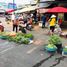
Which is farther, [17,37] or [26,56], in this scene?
[17,37]

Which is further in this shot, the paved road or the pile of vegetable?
the pile of vegetable

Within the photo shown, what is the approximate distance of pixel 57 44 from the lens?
58.7 feet

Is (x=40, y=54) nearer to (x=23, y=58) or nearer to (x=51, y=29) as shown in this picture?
(x=23, y=58)

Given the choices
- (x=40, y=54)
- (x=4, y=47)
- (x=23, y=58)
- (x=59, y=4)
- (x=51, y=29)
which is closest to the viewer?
(x=23, y=58)

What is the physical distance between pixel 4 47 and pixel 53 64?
16.4 feet

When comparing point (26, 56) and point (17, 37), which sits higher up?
point (17, 37)

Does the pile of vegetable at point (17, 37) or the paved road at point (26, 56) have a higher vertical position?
the pile of vegetable at point (17, 37)

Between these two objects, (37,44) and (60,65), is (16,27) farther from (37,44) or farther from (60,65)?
(60,65)

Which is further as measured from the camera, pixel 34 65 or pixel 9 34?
pixel 9 34

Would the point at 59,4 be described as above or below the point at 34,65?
above

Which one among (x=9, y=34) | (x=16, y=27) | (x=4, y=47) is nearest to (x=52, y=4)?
(x=16, y=27)

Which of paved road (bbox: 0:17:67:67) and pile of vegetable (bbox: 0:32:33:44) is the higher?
pile of vegetable (bbox: 0:32:33:44)

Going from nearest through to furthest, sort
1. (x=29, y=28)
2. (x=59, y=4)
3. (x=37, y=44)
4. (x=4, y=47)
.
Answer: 1. (x=4, y=47)
2. (x=37, y=44)
3. (x=29, y=28)
4. (x=59, y=4)

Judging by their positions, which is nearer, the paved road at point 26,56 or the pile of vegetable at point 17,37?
the paved road at point 26,56
